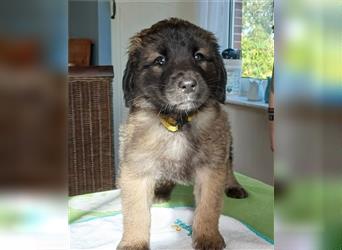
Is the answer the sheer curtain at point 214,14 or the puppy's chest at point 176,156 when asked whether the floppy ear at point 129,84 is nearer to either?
the puppy's chest at point 176,156

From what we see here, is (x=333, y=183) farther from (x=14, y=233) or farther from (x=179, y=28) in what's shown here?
(x=179, y=28)

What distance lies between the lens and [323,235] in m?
0.37

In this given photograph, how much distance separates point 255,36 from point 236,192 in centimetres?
123

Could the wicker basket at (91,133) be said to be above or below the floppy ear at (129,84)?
below

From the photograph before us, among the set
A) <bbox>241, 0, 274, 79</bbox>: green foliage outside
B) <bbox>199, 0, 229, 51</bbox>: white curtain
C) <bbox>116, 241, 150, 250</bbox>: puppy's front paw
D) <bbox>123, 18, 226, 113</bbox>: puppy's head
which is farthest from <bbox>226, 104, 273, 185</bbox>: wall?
<bbox>116, 241, 150, 250</bbox>: puppy's front paw

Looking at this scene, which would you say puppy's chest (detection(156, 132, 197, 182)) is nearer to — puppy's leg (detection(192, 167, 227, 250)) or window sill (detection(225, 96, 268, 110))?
puppy's leg (detection(192, 167, 227, 250))

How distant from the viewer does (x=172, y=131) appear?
1.00 m

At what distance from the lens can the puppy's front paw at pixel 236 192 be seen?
132cm

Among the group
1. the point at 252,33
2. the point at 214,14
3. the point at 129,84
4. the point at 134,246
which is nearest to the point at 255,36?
the point at 252,33

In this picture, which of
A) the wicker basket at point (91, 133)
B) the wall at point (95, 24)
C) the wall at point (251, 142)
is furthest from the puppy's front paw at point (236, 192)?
the wall at point (95, 24)

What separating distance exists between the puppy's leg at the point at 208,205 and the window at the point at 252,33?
1291 millimetres

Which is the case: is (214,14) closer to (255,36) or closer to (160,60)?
(255,36)

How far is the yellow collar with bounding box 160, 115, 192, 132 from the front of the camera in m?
1.00

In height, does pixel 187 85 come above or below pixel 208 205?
above
